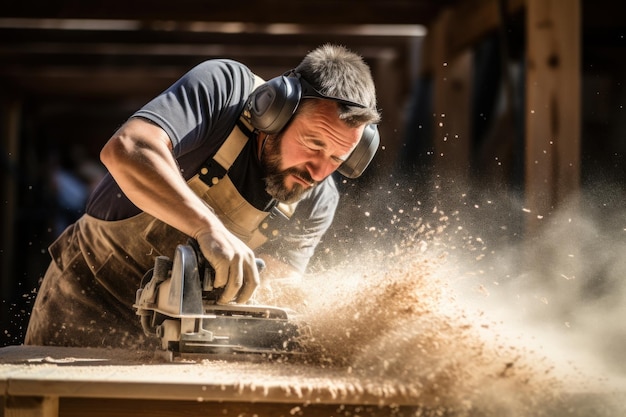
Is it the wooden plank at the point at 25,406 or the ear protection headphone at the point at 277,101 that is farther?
the ear protection headphone at the point at 277,101

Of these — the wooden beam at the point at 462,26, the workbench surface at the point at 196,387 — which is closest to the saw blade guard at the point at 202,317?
the workbench surface at the point at 196,387

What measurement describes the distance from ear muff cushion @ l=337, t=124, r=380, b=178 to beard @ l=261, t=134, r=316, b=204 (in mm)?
129

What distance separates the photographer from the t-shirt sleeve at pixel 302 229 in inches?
106

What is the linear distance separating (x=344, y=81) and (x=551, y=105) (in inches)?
58.2

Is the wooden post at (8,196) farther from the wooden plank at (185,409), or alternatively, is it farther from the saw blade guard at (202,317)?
the wooden plank at (185,409)

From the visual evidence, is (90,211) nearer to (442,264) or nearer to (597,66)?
(442,264)

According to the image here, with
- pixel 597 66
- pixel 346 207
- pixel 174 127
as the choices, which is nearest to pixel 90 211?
pixel 174 127

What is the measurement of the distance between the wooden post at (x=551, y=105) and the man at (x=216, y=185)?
3.59ft

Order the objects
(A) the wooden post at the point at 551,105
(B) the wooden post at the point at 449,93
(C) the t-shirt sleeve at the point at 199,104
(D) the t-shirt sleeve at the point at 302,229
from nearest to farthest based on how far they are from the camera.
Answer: (C) the t-shirt sleeve at the point at 199,104 → (D) the t-shirt sleeve at the point at 302,229 → (A) the wooden post at the point at 551,105 → (B) the wooden post at the point at 449,93

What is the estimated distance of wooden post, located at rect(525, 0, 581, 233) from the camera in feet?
11.1

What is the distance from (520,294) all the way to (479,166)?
72.7 inches

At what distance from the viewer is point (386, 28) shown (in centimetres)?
624

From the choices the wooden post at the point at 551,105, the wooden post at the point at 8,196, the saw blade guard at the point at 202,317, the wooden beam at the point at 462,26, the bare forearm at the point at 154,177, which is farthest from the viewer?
the wooden post at the point at 8,196

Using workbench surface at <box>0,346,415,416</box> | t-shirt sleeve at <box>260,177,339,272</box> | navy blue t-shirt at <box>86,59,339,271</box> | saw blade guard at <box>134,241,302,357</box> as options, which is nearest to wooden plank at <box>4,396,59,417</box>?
workbench surface at <box>0,346,415,416</box>
